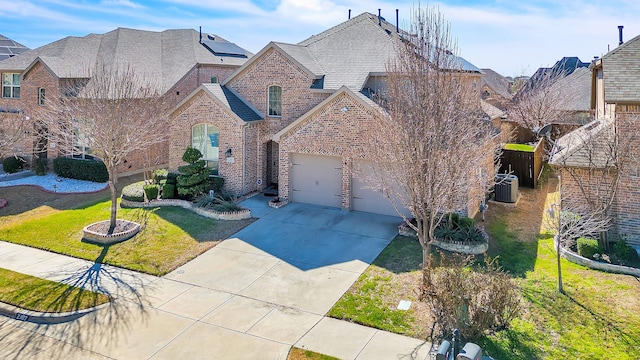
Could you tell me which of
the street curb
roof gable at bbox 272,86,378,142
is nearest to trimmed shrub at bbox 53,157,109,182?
roof gable at bbox 272,86,378,142

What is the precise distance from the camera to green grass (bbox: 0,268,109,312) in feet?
36.6

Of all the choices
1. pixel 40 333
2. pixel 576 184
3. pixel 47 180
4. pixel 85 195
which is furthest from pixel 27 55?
pixel 576 184

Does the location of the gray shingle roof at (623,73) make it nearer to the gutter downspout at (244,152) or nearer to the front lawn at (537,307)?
the front lawn at (537,307)

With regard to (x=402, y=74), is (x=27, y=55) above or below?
above

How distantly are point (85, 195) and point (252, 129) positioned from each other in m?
8.98

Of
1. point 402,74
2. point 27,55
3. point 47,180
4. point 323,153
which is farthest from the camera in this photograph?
point 27,55

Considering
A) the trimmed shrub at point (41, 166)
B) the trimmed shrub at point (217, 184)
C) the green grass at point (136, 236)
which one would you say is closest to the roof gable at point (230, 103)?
the trimmed shrub at point (217, 184)

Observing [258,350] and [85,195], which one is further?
[85,195]

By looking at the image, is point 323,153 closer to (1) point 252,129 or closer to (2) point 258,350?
(1) point 252,129

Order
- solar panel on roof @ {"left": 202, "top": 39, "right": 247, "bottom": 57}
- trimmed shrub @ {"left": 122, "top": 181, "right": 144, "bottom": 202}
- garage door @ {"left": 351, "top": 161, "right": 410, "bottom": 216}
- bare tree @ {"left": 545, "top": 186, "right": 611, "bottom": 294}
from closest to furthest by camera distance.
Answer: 1. bare tree @ {"left": 545, "top": 186, "right": 611, "bottom": 294}
2. garage door @ {"left": 351, "top": 161, "right": 410, "bottom": 216}
3. trimmed shrub @ {"left": 122, "top": 181, "right": 144, "bottom": 202}
4. solar panel on roof @ {"left": 202, "top": 39, "right": 247, "bottom": 57}

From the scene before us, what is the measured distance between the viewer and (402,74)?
11.6 m

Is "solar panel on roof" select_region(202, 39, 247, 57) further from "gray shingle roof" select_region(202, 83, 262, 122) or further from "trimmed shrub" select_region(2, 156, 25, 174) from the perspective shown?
"trimmed shrub" select_region(2, 156, 25, 174)

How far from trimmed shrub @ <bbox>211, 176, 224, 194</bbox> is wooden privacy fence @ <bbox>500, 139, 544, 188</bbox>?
14.4 meters

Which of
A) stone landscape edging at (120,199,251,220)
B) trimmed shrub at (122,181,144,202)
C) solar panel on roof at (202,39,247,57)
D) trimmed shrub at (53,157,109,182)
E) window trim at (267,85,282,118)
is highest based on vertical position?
solar panel on roof at (202,39,247,57)
